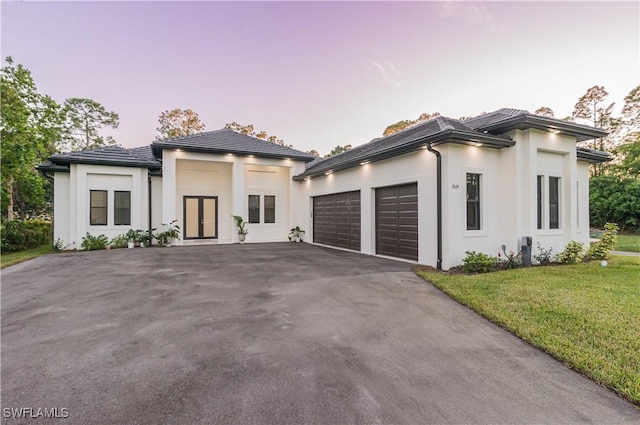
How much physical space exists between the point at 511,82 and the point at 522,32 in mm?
2811

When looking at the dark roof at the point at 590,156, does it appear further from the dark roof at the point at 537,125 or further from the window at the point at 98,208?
the window at the point at 98,208

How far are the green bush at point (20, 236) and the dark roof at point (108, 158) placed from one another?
3259mm

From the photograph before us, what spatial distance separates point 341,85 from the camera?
16.5 meters

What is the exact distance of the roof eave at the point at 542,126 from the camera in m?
7.36

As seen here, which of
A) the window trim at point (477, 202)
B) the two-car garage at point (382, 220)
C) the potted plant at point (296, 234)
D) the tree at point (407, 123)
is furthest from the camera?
the tree at point (407, 123)

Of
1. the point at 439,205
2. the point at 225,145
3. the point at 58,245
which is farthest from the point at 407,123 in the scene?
the point at 58,245

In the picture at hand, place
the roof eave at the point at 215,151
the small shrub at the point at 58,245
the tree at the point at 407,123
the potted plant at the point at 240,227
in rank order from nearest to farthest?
the small shrub at the point at 58,245 → the roof eave at the point at 215,151 → the potted plant at the point at 240,227 → the tree at the point at 407,123

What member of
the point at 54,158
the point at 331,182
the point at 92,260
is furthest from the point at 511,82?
the point at 54,158

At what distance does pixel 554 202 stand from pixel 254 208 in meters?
12.6

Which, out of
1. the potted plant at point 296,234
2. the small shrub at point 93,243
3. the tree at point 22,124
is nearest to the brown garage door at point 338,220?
the potted plant at point 296,234

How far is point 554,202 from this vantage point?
8602 mm

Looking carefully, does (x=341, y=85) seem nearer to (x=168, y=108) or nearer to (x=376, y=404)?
(x=376, y=404)

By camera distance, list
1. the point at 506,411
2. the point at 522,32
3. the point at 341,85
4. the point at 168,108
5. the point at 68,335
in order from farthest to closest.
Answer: the point at 168,108, the point at 341,85, the point at 522,32, the point at 68,335, the point at 506,411

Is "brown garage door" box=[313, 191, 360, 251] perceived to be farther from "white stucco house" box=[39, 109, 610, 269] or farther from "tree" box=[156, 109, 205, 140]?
"tree" box=[156, 109, 205, 140]
